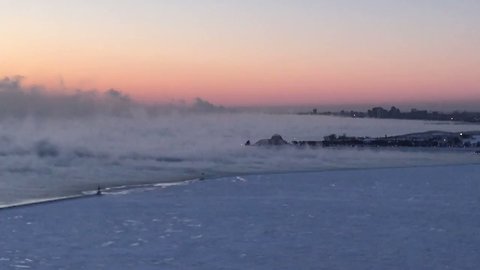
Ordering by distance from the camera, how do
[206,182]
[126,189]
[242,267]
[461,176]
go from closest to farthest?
[242,267], [126,189], [206,182], [461,176]

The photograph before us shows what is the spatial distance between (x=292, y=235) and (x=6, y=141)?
979 inches

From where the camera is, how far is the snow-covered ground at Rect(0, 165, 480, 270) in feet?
27.7

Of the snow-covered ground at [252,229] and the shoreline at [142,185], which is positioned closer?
the snow-covered ground at [252,229]

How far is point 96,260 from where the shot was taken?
27.6 ft

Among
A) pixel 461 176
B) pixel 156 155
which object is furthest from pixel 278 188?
pixel 156 155

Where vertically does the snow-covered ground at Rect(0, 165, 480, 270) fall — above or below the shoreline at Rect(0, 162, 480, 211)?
below

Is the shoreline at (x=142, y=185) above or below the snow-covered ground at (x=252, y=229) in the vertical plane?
above

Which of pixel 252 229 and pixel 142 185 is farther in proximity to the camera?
pixel 142 185

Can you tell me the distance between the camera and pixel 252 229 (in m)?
10.6

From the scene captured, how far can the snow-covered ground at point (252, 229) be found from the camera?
844 cm

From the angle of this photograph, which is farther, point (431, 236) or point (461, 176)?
point (461, 176)

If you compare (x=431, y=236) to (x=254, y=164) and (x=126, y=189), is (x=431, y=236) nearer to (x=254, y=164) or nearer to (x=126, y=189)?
(x=126, y=189)

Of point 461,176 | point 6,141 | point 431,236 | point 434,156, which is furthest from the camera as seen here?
point 6,141

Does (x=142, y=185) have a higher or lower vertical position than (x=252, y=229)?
higher
